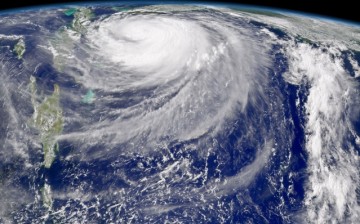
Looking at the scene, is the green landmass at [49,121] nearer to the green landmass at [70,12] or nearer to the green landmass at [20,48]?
the green landmass at [20,48]

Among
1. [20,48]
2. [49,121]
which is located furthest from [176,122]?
[20,48]

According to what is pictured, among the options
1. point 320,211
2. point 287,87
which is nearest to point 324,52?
point 287,87

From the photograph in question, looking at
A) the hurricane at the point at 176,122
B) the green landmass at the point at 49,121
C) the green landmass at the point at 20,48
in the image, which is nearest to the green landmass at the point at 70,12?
the hurricane at the point at 176,122

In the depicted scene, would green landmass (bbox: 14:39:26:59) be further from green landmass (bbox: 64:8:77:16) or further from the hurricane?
green landmass (bbox: 64:8:77:16)

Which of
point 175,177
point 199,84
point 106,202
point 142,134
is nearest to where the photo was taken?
point 106,202

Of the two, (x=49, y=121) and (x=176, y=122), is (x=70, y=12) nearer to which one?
(x=49, y=121)

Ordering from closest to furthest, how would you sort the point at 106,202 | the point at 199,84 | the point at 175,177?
1. the point at 106,202
2. the point at 175,177
3. the point at 199,84

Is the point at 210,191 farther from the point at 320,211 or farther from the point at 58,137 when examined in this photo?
the point at 58,137
